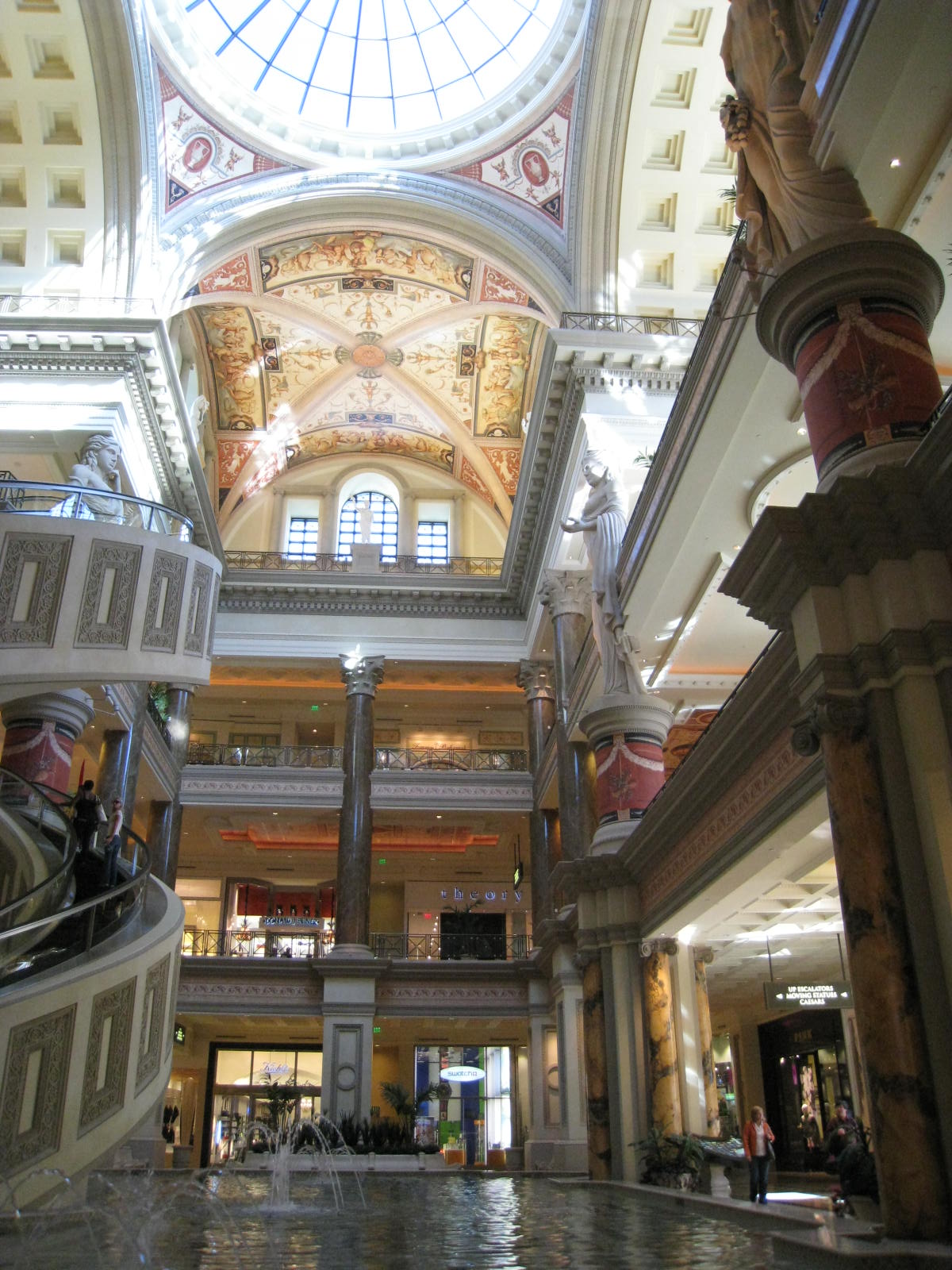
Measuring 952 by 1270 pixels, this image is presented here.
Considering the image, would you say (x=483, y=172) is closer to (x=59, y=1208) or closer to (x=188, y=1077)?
(x=59, y=1208)

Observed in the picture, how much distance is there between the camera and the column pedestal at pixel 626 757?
11.6 metres

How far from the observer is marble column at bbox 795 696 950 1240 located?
4203 mm

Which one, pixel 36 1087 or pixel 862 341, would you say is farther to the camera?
pixel 36 1087

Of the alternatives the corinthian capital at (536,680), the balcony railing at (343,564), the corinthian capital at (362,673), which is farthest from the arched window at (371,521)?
the corinthian capital at (536,680)

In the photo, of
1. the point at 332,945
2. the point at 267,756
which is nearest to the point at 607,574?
the point at 267,756

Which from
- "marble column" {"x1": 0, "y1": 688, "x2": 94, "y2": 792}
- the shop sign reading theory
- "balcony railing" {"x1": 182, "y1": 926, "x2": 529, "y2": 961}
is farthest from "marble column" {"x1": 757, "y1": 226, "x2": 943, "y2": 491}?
"balcony railing" {"x1": 182, "y1": 926, "x2": 529, "y2": 961}

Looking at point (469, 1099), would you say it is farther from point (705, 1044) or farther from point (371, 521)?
point (705, 1044)

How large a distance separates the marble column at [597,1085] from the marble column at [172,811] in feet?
37.9

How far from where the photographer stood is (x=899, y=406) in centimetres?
544

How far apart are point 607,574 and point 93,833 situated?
641cm

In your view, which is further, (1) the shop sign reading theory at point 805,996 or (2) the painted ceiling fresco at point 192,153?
(2) the painted ceiling fresco at point 192,153

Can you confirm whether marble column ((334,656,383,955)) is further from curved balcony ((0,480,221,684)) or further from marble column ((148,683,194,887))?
curved balcony ((0,480,221,684))

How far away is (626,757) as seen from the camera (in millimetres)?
11617

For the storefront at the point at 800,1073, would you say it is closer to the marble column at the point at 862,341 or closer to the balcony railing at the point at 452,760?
the balcony railing at the point at 452,760
